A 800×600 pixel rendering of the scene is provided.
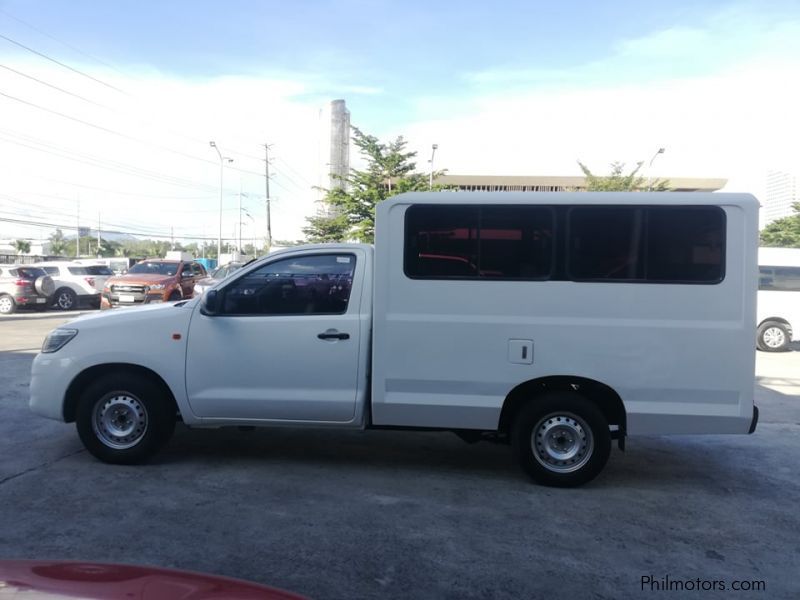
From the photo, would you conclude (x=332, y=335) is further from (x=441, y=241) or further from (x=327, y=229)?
(x=327, y=229)

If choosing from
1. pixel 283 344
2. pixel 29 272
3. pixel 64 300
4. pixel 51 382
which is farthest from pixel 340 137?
pixel 283 344

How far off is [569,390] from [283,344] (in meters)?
2.37

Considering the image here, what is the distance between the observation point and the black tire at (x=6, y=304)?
66.3 feet

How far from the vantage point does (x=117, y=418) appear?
18.3 ft

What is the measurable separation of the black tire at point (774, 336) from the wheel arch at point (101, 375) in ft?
45.6

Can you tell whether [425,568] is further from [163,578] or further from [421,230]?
[421,230]

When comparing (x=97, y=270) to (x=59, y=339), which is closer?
(x=59, y=339)

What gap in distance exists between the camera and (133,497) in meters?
4.88

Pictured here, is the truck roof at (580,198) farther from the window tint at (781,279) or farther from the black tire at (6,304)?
the black tire at (6,304)

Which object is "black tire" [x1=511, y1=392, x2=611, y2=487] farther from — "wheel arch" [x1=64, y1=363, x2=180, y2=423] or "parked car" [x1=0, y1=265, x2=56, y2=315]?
"parked car" [x1=0, y1=265, x2=56, y2=315]

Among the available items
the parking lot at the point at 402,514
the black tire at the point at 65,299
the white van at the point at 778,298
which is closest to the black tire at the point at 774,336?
the white van at the point at 778,298

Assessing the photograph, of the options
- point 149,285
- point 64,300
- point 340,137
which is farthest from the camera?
point 340,137

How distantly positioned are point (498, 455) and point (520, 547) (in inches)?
84.5

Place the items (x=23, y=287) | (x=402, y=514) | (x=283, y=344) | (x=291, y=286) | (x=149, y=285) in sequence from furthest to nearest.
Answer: (x=23, y=287)
(x=149, y=285)
(x=291, y=286)
(x=283, y=344)
(x=402, y=514)
